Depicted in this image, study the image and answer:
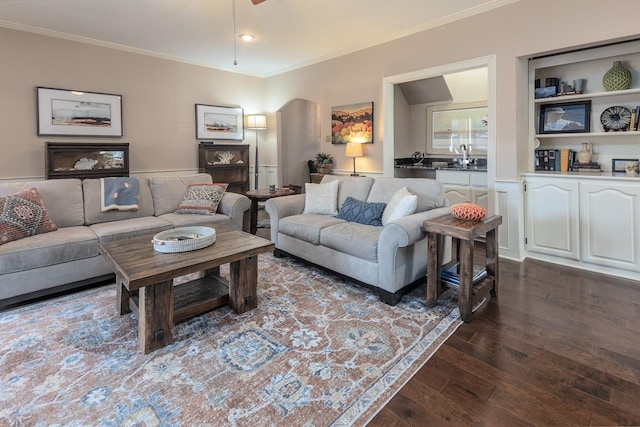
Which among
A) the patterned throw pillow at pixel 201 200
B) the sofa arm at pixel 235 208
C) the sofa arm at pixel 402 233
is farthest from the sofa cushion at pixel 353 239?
the patterned throw pillow at pixel 201 200

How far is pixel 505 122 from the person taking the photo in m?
3.52

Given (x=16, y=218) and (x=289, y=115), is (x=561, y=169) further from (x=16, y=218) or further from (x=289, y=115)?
(x=16, y=218)

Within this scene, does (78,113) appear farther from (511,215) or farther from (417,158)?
(511,215)

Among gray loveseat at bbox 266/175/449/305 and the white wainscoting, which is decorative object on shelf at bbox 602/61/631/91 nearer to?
the white wainscoting

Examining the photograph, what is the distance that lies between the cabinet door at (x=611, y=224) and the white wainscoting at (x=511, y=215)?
0.51 meters

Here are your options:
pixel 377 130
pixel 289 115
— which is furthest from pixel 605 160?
pixel 289 115

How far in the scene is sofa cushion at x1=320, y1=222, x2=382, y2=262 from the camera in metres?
2.71

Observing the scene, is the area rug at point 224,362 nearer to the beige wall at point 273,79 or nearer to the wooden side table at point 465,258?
the wooden side table at point 465,258

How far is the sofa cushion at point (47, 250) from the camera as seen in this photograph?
255cm

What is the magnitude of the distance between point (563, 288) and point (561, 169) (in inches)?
58.5

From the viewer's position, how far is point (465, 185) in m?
4.59

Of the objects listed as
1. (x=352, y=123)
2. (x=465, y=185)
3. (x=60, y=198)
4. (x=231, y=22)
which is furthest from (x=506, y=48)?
(x=60, y=198)

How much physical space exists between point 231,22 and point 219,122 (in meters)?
2.17

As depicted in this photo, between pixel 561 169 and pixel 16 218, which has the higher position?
pixel 561 169
